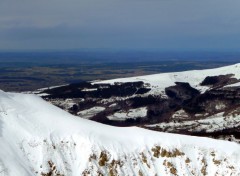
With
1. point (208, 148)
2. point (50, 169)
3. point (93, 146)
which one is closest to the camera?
point (50, 169)

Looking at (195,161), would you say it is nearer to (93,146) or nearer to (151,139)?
(151,139)

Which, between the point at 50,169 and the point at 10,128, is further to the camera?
the point at 10,128

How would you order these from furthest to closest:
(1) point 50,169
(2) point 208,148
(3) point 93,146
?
(2) point 208,148 < (3) point 93,146 < (1) point 50,169

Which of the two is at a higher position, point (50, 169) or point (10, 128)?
point (10, 128)

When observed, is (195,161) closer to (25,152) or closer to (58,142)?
(58,142)

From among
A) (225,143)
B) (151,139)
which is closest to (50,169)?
(151,139)

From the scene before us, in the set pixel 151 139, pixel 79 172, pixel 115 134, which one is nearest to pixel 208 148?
pixel 151 139
